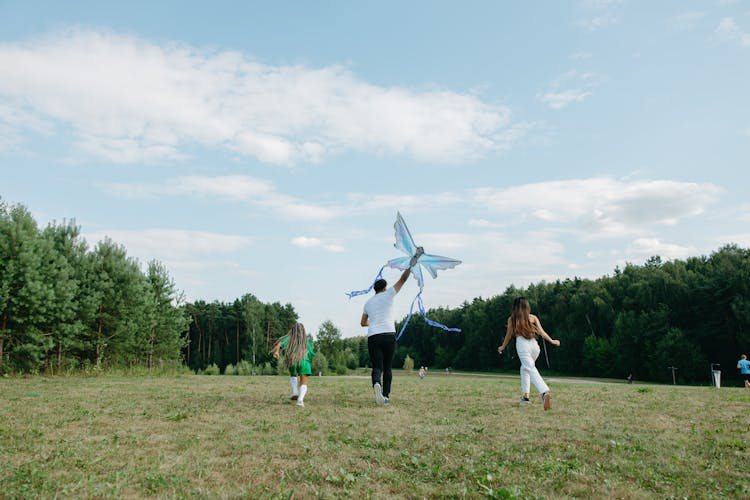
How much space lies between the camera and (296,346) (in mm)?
12734

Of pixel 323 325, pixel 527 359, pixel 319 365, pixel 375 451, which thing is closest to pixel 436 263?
pixel 527 359

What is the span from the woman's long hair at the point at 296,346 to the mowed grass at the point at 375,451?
1562 millimetres

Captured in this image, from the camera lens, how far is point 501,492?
521 cm

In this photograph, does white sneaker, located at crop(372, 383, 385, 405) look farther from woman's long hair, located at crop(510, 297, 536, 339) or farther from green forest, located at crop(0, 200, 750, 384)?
green forest, located at crop(0, 200, 750, 384)

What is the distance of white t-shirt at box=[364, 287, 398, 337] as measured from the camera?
11.5 meters

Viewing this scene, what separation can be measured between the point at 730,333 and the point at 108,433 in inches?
2742

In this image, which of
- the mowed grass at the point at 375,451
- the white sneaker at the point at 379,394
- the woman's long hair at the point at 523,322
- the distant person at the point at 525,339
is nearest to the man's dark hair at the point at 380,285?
the white sneaker at the point at 379,394

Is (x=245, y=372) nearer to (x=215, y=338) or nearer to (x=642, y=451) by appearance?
(x=215, y=338)

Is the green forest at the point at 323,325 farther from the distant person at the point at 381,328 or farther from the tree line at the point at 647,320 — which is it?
the distant person at the point at 381,328

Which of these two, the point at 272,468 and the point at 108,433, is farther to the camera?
the point at 108,433

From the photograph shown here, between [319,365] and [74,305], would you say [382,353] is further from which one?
[319,365]

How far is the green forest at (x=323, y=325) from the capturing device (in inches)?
1097

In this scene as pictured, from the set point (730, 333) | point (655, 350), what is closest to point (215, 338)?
point (655, 350)

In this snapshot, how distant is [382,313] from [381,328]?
35 centimetres
